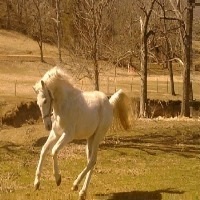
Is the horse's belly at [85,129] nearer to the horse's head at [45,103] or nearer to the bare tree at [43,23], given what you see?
the horse's head at [45,103]

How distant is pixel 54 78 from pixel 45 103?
52 centimetres

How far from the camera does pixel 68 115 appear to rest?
9297mm

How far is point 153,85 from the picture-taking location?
5175 centimetres

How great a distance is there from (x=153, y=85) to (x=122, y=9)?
58.8ft

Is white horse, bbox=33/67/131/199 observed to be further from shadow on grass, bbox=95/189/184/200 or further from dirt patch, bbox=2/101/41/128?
dirt patch, bbox=2/101/41/128

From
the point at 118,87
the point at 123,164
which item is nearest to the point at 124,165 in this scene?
the point at 123,164

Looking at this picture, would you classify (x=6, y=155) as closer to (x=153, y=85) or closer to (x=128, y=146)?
(x=128, y=146)

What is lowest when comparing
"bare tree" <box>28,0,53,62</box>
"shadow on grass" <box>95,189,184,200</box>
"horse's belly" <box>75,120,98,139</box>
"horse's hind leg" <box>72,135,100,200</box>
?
"shadow on grass" <box>95,189,184,200</box>

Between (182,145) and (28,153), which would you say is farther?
(182,145)

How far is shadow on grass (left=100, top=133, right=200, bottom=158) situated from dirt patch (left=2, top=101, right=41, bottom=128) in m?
10.00

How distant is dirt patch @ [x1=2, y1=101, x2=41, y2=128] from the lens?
27984 mm

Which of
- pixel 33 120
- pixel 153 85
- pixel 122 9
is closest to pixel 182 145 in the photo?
pixel 33 120

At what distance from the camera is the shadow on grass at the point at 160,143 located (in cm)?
Answer: 1622

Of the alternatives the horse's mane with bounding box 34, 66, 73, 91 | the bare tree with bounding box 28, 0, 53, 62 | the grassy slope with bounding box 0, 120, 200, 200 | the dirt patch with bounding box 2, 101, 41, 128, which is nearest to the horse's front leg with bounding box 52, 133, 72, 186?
the grassy slope with bounding box 0, 120, 200, 200
